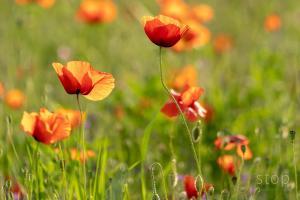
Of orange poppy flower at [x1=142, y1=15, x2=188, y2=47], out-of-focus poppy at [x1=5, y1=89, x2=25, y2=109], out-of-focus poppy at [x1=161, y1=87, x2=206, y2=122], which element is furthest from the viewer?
out-of-focus poppy at [x1=5, y1=89, x2=25, y2=109]

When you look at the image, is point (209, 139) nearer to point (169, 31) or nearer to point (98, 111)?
point (98, 111)

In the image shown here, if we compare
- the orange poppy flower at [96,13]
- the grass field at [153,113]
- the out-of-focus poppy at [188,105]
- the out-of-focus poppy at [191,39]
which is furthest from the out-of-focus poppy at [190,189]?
the orange poppy flower at [96,13]

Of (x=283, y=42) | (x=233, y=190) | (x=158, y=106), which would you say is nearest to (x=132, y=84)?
(x=158, y=106)

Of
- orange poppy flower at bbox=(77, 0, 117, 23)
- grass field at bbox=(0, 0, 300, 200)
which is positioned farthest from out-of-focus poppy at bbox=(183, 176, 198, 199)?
orange poppy flower at bbox=(77, 0, 117, 23)

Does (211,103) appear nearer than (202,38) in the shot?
Yes

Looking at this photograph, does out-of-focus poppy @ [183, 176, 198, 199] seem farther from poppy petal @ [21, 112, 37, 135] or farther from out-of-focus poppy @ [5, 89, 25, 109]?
out-of-focus poppy @ [5, 89, 25, 109]

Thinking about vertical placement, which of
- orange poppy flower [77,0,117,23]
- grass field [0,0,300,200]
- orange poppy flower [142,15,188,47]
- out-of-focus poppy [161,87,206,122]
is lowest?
grass field [0,0,300,200]

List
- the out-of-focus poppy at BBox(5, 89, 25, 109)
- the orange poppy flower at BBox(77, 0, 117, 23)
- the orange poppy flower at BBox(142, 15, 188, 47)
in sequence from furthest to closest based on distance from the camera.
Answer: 1. the orange poppy flower at BBox(77, 0, 117, 23)
2. the out-of-focus poppy at BBox(5, 89, 25, 109)
3. the orange poppy flower at BBox(142, 15, 188, 47)
